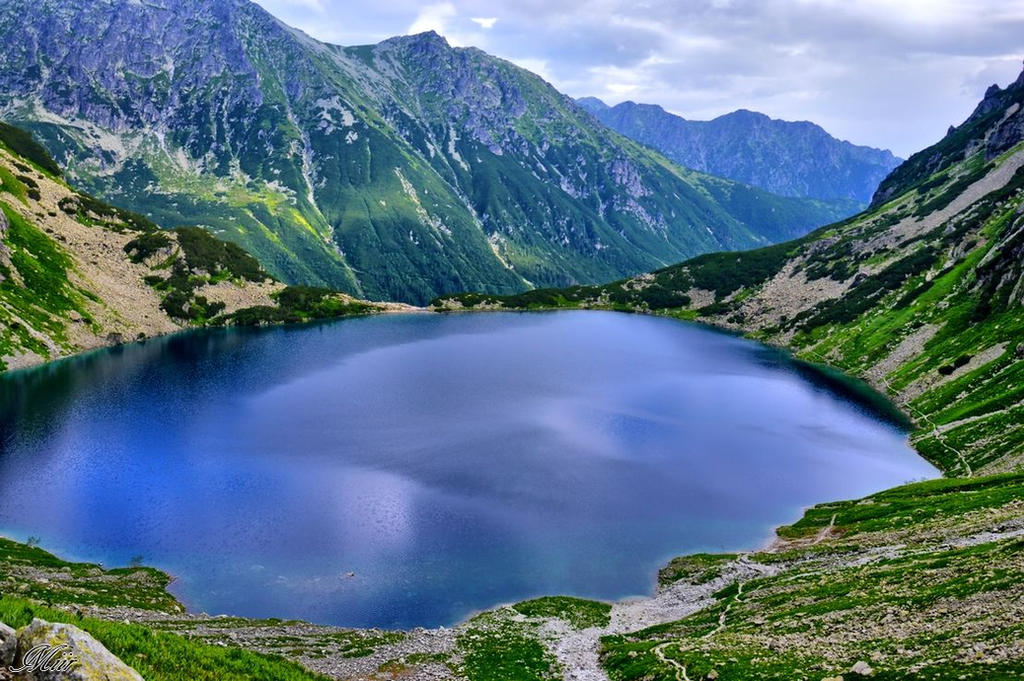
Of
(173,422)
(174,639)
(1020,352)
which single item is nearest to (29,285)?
(173,422)

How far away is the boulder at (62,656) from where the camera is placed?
17.3 m

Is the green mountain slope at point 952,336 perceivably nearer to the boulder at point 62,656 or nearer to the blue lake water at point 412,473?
the blue lake water at point 412,473

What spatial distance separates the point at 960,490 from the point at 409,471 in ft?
202

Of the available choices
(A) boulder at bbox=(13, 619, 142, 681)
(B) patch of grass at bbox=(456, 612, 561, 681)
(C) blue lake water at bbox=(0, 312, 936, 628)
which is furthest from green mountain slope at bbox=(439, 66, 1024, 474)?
(A) boulder at bbox=(13, 619, 142, 681)

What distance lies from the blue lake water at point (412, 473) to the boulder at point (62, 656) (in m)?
38.4

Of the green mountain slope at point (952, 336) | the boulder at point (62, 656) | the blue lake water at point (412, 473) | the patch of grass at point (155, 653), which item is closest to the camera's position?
the boulder at point (62, 656)

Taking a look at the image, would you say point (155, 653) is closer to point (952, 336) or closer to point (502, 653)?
point (502, 653)

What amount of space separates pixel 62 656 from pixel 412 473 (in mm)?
69308

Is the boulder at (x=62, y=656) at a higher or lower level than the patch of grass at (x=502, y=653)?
lower

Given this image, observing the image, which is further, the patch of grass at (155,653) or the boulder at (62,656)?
the patch of grass at (155,653)

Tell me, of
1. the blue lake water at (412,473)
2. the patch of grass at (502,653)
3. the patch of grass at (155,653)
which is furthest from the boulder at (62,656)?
the blue lake water at (412,473)

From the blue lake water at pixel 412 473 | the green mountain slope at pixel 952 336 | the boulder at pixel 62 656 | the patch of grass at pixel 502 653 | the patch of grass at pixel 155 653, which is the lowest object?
the boulder at pixel 62 656

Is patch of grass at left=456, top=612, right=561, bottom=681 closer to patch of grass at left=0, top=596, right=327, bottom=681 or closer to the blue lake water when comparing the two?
the blue lake water

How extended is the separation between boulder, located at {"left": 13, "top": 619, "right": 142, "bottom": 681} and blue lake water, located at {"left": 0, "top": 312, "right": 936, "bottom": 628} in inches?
1513
